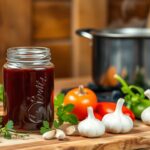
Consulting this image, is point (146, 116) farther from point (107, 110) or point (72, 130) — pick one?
point (72, 130)

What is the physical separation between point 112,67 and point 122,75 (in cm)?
5

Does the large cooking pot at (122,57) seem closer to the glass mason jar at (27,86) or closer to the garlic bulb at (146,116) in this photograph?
the garlic bulb at (146,116)

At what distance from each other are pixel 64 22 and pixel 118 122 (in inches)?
54.1

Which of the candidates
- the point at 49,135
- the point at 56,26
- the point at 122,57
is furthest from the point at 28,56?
the point at 56,26

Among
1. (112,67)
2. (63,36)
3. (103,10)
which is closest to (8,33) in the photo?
(63,36)

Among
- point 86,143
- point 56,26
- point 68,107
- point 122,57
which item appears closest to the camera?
point 86,143

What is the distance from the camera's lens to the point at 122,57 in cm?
167

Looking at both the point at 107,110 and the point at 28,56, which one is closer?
the point at 28,56

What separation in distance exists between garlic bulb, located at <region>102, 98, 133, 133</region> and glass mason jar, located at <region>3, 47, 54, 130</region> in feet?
0.49

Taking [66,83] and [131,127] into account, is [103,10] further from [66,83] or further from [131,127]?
[131,127]

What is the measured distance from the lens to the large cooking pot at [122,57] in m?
1.64

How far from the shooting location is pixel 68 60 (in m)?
2.54

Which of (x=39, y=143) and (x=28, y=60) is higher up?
(x=28, y=60)

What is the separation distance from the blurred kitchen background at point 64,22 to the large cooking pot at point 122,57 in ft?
2.39
